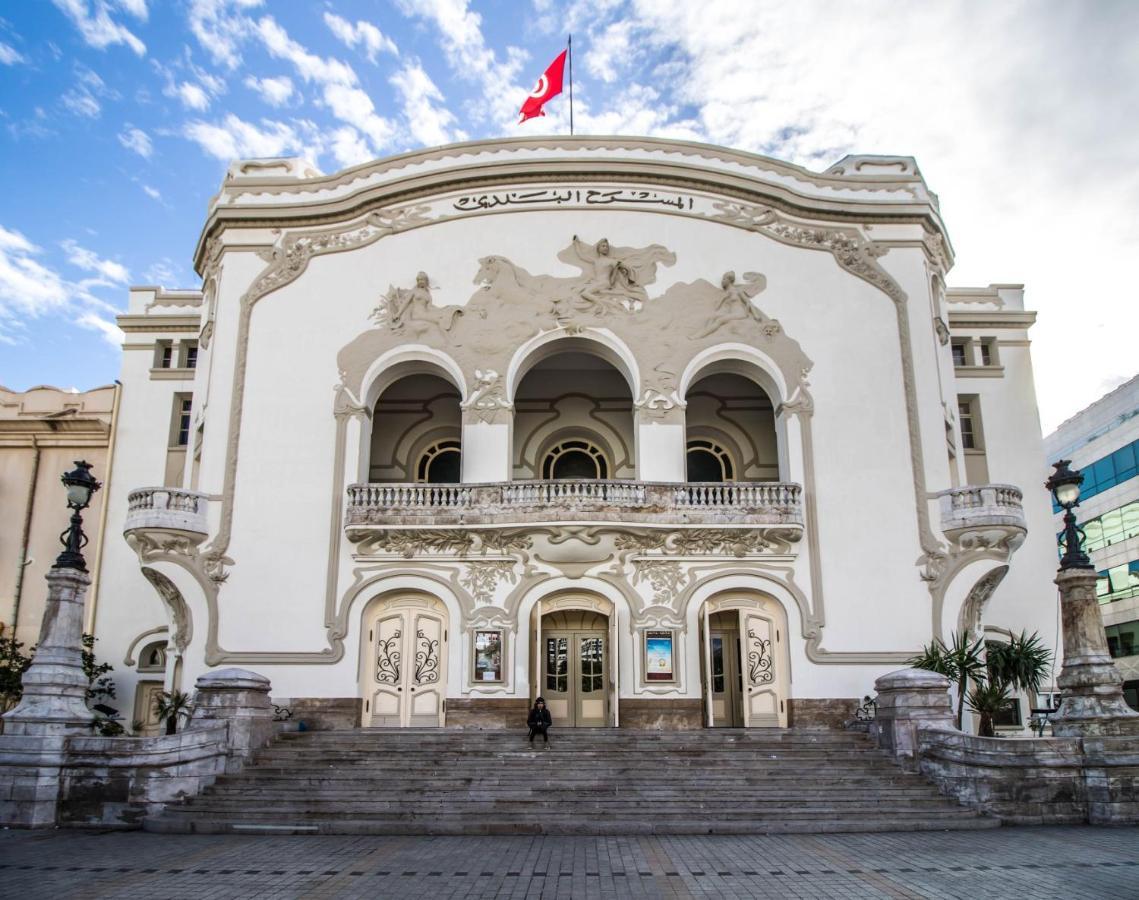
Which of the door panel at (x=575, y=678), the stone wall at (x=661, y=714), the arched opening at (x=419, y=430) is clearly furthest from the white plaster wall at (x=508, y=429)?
the arched opening at (x=419, y=430)

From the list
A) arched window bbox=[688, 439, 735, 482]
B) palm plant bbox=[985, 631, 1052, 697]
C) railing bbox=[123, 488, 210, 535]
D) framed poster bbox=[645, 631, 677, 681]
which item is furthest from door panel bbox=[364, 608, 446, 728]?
palm plant bbox=[985, 631, 1052, 697]

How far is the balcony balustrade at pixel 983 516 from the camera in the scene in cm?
2095

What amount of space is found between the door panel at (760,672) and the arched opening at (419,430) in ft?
A: 28.6

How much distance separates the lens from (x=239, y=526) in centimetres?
2197

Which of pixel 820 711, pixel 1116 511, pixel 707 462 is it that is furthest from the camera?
pixel 1116 511

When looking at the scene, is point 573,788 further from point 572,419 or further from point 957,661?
point 572,419

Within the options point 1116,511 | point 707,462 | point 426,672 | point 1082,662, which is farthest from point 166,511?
point 1116,511

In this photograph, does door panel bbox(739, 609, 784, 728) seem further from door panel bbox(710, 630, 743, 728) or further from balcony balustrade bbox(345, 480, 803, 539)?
balcony balustrade bbox(345, 480, 803, 539)

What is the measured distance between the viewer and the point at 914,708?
16.7 m

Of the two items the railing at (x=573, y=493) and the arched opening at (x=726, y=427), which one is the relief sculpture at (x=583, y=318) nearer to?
the railing at (x=573, y=493)

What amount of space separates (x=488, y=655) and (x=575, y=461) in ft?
21.7

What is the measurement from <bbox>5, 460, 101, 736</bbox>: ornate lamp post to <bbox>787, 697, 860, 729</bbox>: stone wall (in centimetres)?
1356

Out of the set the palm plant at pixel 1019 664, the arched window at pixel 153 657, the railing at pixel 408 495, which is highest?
the railing at pixel 408 495

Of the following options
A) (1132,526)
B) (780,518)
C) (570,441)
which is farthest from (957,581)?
(1132,526)
